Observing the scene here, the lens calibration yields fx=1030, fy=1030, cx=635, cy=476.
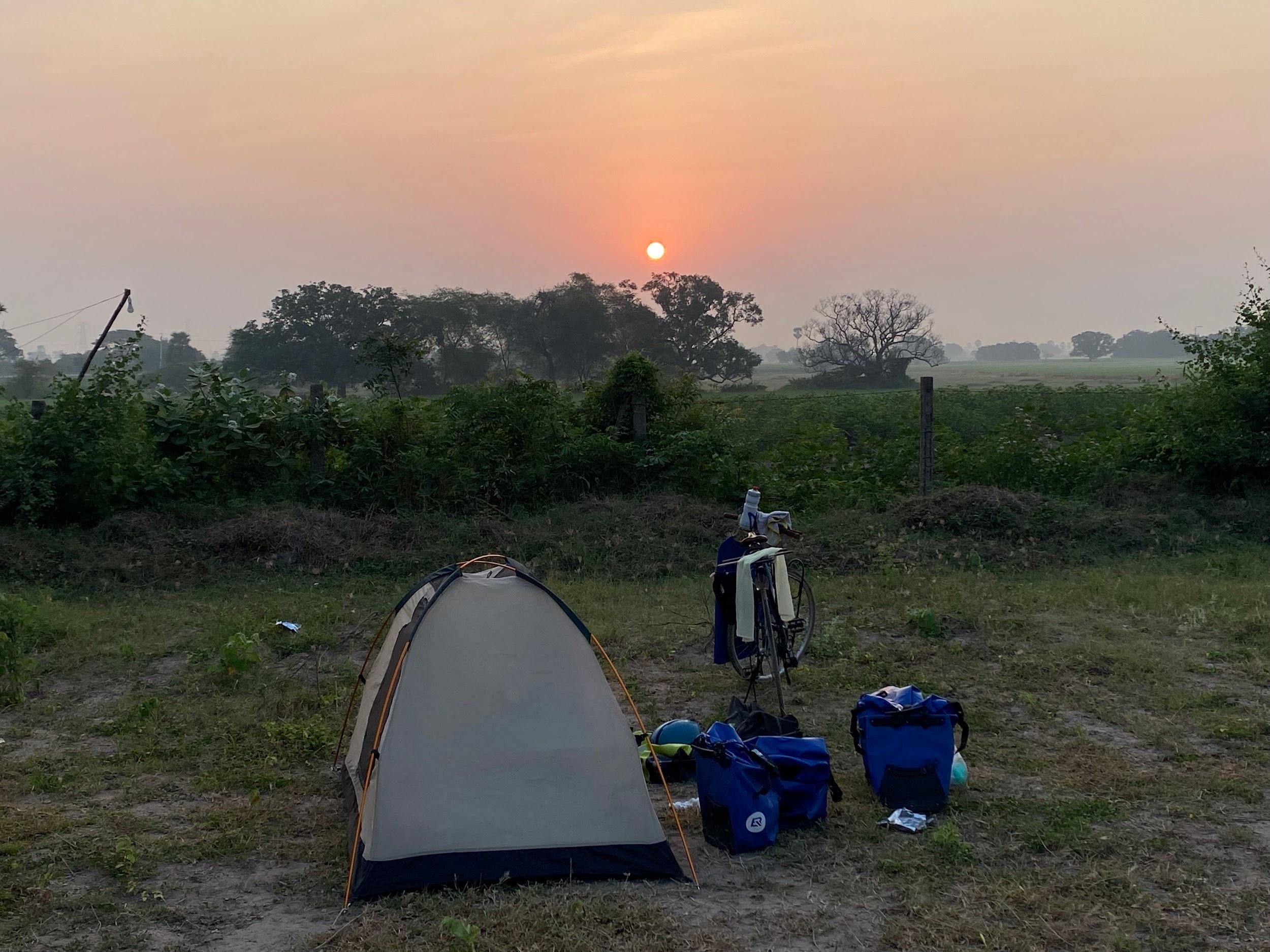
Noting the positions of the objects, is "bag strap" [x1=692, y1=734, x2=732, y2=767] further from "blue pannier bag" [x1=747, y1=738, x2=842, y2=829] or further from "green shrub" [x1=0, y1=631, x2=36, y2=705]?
"green shrub" [x1=0, y1=631, x2=36, y2=705]

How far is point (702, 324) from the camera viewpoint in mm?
51094

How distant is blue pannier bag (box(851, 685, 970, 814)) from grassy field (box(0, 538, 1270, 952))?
0.53ft

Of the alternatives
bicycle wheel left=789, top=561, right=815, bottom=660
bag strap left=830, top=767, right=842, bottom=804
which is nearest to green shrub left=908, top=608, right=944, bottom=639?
bicycle wheel left=789, top=561, right=815, bottom=660

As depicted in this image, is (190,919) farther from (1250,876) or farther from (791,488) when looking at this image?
(791,488)

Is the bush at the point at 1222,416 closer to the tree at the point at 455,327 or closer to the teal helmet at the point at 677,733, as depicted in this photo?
the teal helmet at the point at 677,733

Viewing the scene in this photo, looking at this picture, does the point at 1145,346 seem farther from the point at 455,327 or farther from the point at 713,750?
the point at 713,750

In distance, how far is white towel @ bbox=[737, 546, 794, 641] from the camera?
22.6 feet

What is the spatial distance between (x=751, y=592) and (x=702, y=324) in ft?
148

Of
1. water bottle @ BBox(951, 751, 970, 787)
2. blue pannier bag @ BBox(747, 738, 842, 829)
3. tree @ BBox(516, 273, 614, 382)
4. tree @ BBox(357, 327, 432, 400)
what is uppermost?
tree @ BBox(516, 273, 614, 382)

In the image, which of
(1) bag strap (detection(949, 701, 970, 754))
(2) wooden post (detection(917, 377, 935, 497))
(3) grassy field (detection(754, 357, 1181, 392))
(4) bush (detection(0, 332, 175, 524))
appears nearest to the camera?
(1) bag strap (detection(949, 701, 970, 754))

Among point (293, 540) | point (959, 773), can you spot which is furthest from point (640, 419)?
point (959, 773)

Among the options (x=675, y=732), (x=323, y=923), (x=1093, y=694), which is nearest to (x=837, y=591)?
(x=1093, y=694)

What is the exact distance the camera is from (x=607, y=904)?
4.29 metres

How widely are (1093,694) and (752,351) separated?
4671 centimetres
